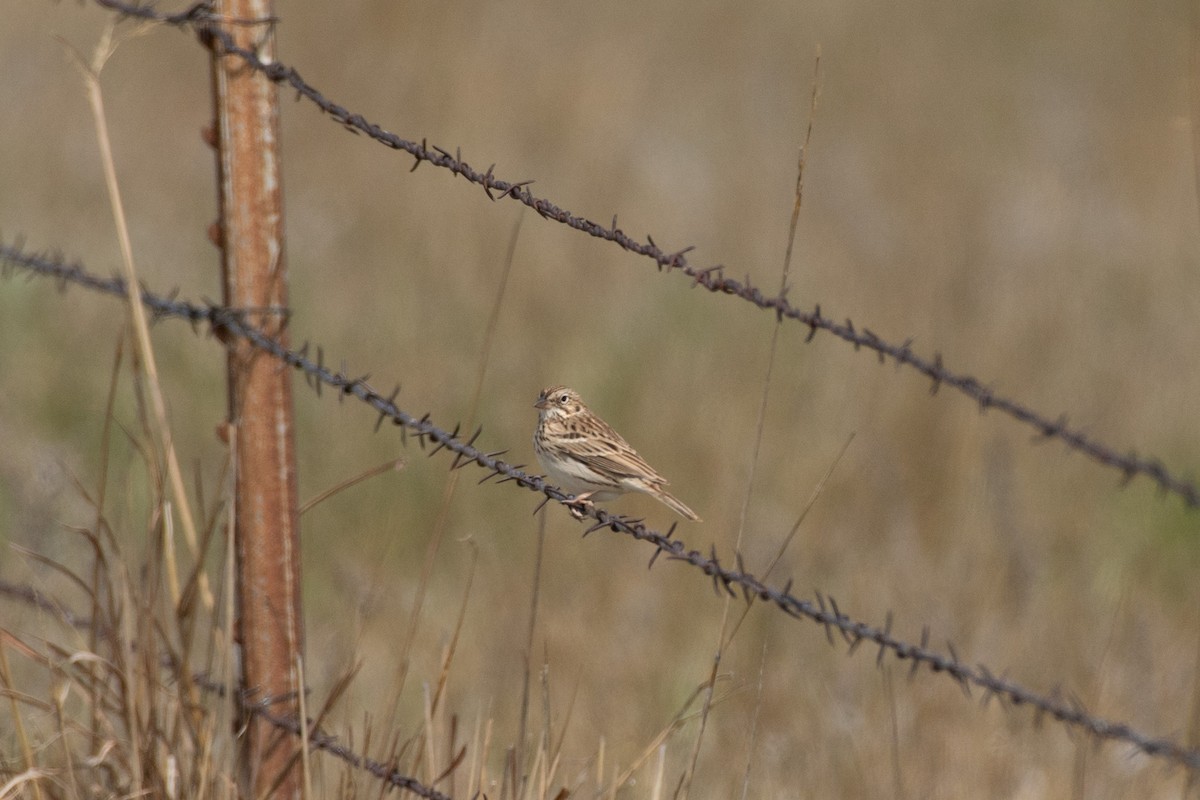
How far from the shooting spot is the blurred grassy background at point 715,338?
5391 millimetres

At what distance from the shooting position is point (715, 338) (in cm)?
763

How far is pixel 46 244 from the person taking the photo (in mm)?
8883

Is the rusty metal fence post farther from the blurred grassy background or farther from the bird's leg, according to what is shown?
the bird's leg

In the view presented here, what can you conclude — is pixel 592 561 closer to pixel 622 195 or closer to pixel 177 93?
pixel 622 195

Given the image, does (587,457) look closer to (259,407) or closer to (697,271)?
(259,407)

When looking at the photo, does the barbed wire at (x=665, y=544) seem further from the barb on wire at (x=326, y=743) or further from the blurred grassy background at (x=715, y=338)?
the barb on wire at (x=326, y=743)

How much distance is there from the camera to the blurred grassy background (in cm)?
539

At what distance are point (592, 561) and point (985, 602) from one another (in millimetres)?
1555

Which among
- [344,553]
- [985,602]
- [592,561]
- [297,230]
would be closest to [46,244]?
[297,230]

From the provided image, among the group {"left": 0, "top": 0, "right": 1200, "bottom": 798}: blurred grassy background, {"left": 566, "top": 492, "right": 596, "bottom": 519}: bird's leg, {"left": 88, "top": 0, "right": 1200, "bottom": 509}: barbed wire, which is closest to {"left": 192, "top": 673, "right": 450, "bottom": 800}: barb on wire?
{"left": 0, "top": 0, "right": 1200, "bottom": 798}: blurred grassy background

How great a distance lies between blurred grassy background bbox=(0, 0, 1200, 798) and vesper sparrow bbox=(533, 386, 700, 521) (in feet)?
1.76

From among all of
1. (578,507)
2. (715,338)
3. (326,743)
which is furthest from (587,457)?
(715,338)

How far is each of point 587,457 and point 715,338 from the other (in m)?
3.96

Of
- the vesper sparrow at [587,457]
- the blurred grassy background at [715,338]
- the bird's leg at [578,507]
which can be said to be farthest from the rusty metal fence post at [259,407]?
the vesper sparrow at [587,457]
